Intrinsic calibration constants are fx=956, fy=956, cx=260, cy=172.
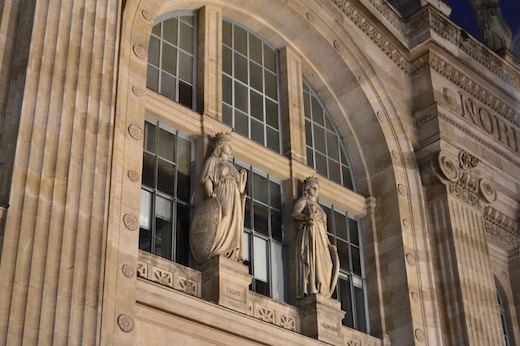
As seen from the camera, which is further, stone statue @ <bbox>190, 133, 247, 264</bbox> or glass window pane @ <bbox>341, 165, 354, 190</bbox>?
glass window pane @ <bbox>341, 165, 354, 190</bbox>

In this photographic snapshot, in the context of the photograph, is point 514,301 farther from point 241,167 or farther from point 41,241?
point 41,241

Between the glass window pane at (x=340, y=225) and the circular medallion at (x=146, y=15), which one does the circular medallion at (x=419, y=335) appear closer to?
the glass window pane at (x=340, y=225)

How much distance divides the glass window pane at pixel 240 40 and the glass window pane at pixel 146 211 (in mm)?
5055

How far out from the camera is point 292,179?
18750mm

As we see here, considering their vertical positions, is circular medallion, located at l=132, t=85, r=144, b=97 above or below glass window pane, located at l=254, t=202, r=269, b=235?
above

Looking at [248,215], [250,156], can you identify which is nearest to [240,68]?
[250,156]

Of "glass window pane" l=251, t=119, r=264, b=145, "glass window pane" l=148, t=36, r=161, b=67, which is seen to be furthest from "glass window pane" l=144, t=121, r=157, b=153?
"glass window pane" l=251, t=119, r=264, b=145

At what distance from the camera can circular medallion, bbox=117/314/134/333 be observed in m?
13.2

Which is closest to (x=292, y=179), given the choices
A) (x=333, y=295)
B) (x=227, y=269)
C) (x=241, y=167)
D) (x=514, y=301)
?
(x=241, y=167)

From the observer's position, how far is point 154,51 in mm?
17750

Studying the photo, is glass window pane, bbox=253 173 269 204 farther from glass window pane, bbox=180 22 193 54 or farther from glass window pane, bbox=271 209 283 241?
glass window pane, bbox=180 22 193 54

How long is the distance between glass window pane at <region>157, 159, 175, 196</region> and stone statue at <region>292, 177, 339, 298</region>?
2.68m

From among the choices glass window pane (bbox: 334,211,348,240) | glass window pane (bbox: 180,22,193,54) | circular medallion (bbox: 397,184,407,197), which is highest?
glass window pane (bbox: 180,22,193,54)

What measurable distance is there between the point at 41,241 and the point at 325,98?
10.3 m
